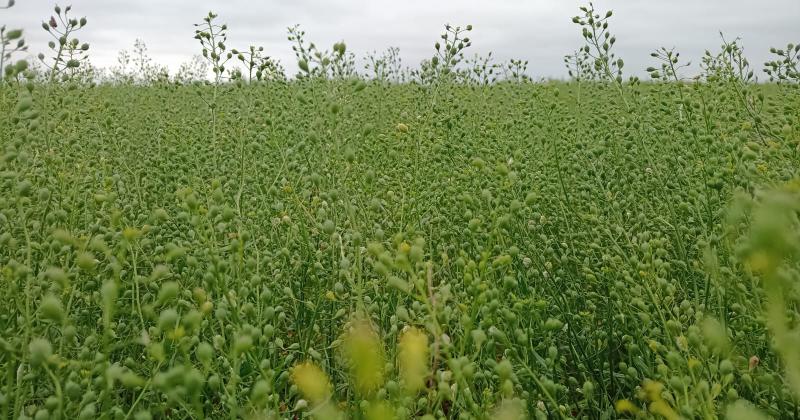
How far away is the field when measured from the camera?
1.51 metres

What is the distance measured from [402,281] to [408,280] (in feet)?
3.03

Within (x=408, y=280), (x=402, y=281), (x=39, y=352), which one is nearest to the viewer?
(x=39, y=352)

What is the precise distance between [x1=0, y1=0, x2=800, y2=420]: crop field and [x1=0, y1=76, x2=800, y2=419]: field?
0.02 metres

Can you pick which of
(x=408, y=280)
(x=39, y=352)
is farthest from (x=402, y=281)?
(x=408, y=280)

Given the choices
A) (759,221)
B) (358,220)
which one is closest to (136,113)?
(358,220)

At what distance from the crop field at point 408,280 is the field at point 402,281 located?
0.6 inches

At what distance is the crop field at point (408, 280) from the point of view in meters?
1.49

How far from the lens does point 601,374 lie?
2.32m

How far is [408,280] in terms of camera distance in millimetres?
2369

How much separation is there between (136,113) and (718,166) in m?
5.14

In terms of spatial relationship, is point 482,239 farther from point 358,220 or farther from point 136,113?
point 136,113

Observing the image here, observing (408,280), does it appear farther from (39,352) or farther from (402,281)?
(39,352)

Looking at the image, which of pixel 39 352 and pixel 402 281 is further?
pixel 402 281

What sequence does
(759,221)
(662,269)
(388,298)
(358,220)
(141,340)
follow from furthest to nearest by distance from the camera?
1. (358,220)
2. (388,298)
3. (662,269)
4. (141,340)
5. (759,221)
